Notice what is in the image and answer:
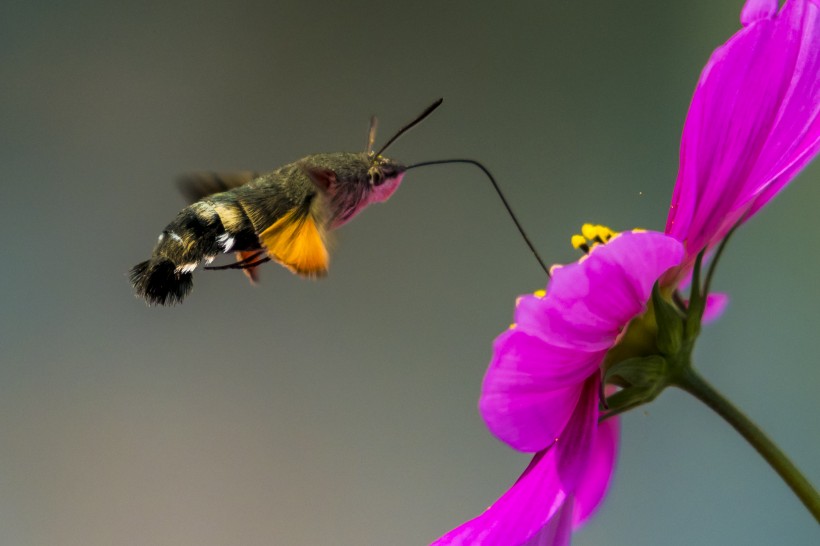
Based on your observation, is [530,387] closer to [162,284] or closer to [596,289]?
[596,289]

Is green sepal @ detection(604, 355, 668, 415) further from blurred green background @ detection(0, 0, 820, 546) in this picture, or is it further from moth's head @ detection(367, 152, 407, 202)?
blurred green background @ detection(0, 0, 820, 546)

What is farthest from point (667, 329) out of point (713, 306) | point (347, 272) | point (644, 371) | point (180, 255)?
point (347, 272)

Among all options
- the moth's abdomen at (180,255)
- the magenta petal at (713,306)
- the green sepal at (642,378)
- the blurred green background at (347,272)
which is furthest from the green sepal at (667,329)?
the blurred green background at (347,272)

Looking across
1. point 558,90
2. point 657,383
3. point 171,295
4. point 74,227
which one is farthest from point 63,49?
point 657,383

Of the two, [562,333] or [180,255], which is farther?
[180,255]

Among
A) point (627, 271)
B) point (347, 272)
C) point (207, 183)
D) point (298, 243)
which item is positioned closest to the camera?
point (627, 271)

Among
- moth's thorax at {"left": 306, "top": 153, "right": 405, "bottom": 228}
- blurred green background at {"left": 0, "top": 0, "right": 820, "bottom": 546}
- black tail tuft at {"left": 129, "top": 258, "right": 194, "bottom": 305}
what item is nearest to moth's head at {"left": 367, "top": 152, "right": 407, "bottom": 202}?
moth's thorax at {"left": 306, "top": 153, "right": 405, "bottom": 228}

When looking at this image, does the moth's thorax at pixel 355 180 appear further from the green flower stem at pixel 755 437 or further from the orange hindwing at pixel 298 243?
the green flower stem at pixel 755 437
